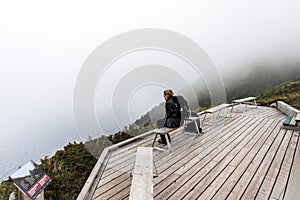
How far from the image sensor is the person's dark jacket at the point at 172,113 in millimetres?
3963

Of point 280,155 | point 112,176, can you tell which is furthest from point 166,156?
point 280,155

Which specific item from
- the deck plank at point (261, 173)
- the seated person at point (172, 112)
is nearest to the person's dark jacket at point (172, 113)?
the seated person at point (172, 112)

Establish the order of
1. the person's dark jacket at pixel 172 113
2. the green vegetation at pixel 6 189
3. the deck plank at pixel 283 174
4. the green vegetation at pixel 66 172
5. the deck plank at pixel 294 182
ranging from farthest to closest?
the person's dark jacket at pixel 172 113 < the green vegetation at pixel 6 189 < the green vegetation at pixel 66 172 < the deck plank at pixel 283 174 < the deck plank at pixel 294 182

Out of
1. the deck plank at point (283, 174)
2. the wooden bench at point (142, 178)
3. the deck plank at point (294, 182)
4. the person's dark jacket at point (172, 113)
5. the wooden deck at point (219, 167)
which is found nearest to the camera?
the wooden bench at point (142, 178)

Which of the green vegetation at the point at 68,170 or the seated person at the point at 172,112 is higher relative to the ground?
the seated person at the point at 172,112

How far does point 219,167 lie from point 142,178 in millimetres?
1720

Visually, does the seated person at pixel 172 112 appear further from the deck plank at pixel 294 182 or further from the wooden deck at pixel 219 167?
the deck plank at pixel 294 182

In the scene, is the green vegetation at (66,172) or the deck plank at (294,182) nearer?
the deck plank at (294,182)

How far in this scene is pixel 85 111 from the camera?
604 centimetres

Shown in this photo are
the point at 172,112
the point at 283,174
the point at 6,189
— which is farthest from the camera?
the point at 172,112

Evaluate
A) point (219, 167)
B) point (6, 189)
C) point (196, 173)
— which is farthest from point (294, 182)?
point (6, 189)

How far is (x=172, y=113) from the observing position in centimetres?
403

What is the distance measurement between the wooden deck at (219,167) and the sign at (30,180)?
737 millimetres

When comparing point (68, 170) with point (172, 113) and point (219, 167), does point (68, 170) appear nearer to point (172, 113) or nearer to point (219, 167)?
point (172, 113)
